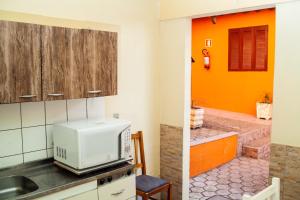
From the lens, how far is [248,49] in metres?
6.52

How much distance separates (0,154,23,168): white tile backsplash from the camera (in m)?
2.31

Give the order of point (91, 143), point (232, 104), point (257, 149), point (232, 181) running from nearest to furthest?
point (91, 143), point (232, 181), point (257, 149), point (232, 104)

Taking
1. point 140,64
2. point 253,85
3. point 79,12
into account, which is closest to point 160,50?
point 140,64

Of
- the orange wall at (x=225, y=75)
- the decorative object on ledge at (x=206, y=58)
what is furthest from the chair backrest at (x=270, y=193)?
the decorative object on ledge at (x=206, y=58)

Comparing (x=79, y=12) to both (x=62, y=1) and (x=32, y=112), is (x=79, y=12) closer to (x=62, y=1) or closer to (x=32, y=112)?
(x=62, y=1)

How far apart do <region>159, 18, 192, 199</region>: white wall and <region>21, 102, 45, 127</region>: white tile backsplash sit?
1.42m

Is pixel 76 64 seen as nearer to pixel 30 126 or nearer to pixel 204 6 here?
pixel 30 126

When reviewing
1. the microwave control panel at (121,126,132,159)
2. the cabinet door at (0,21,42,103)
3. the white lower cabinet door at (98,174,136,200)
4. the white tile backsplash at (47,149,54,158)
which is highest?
the cabinet door at (0,21,42,103)

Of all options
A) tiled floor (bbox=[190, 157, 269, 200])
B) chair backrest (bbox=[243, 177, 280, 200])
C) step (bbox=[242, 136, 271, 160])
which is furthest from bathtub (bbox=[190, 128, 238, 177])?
chair backrest (bbox=[243, 177, 280, 200])

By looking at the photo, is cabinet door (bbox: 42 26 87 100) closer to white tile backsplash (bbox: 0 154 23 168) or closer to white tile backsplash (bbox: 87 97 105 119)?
white tile backsplash (bbox: 87 97 105 119)

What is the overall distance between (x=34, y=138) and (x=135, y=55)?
52.8 inches

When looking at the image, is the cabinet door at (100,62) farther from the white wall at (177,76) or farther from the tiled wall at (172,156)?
the tiled wall at (172,156)

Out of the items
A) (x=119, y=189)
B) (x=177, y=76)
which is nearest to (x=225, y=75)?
(x=177, y=76)

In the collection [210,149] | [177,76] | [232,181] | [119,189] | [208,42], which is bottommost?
[232,181]
